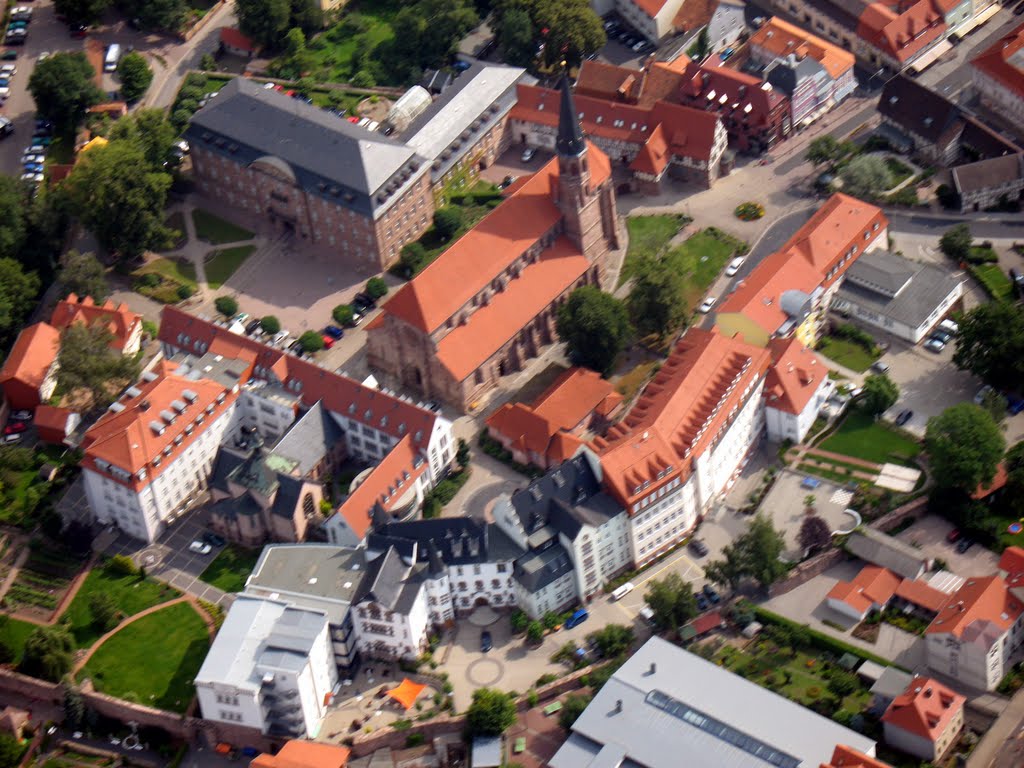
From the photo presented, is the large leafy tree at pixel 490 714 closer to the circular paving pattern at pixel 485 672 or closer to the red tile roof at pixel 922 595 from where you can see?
the circular paving pattern at pixel 485 672

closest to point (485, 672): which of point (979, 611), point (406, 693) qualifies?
point (406, 693)

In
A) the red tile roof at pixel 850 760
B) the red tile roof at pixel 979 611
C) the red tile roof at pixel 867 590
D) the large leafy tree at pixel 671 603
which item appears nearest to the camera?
the red tile roof at pixel 850 760

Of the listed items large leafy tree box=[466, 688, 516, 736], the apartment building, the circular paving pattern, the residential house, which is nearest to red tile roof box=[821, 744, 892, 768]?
the residential house

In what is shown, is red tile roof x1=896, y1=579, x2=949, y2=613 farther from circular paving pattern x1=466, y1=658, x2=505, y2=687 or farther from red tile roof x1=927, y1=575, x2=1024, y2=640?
circular paving pattern x1=466, y1=658, x2=505, y2=687

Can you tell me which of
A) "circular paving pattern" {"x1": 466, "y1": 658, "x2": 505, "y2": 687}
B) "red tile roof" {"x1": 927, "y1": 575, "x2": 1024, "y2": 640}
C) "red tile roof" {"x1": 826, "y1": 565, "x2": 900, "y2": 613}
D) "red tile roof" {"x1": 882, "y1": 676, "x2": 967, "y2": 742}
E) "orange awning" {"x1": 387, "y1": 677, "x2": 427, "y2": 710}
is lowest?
"orange awning" {"x1": 387, "y1": 677, "x2": 427, "y2": 710}

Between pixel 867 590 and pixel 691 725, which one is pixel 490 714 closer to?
pixel 691 725

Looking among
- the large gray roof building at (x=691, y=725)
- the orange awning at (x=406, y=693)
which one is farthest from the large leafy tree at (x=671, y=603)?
the orange awning at (x=406, y=693)
